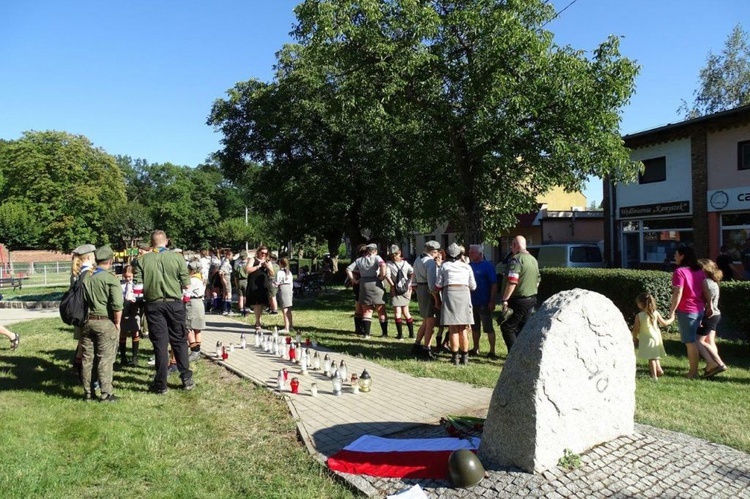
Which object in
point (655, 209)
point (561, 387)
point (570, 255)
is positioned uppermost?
point (655, 209)

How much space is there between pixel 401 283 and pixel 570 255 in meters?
11.2

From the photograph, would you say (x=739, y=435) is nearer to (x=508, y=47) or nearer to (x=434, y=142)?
(x=508, y=47)

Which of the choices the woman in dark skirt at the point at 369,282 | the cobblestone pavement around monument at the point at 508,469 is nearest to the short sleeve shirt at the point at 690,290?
the cobblestone pavement around monument at the point at 508,469

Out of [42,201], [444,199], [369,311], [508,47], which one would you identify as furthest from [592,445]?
[42,201]

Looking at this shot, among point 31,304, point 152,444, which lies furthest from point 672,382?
point 31,304

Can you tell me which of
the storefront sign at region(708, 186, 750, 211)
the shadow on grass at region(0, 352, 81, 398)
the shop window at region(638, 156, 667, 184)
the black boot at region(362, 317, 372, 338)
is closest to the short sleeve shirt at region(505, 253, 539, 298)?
the black boot at region(362, 317, 372, 338)

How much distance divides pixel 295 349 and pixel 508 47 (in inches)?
320

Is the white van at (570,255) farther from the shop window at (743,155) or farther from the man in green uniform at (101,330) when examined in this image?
the man in green uniform at (101,330)

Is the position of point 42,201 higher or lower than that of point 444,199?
higher

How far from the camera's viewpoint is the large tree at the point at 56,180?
5103 centimetres

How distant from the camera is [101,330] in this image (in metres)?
6.47

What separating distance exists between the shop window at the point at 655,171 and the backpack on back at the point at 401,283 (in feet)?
45.0

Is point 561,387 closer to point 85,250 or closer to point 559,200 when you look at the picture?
point 85,250

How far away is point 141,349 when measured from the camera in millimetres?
10102
